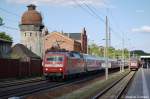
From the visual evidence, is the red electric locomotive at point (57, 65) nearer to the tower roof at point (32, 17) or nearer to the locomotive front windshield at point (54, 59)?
the locomotive front windshield at point (54, 59)

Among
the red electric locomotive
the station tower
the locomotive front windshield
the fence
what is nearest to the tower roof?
the station tower

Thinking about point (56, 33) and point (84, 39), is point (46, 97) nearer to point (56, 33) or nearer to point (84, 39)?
point (56, 33)

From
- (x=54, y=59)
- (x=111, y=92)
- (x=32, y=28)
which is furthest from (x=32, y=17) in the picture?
(x=111, y=92)

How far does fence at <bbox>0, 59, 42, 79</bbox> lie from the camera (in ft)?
150

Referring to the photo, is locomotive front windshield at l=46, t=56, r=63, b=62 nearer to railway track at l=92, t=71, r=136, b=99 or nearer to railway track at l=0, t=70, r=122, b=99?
railway track at l=0, t=70, r=122, b=99

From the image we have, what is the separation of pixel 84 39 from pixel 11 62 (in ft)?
357

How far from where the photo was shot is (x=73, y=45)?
131m

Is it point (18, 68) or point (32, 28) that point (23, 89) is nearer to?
point (18, 68)

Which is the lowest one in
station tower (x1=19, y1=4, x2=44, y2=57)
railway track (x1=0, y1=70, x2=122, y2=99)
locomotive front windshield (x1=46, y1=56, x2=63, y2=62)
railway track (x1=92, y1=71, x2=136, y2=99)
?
railway track (x1=92, y1=71, x2=136, y2=99)

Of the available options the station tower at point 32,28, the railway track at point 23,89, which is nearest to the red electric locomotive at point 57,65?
the railway track at point 23,89

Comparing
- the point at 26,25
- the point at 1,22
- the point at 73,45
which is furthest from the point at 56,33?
the point at 1,22

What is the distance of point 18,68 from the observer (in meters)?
49.7

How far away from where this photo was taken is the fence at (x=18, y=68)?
150 ft

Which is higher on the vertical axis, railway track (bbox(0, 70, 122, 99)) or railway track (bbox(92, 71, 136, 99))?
railway track (bbox(0, 70, 122, 99))
